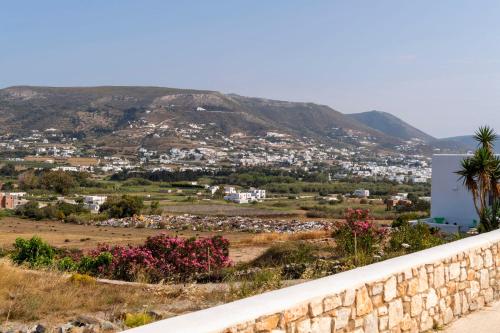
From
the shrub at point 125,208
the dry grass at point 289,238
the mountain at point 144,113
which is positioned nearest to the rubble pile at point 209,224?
the shrub at point 125,208

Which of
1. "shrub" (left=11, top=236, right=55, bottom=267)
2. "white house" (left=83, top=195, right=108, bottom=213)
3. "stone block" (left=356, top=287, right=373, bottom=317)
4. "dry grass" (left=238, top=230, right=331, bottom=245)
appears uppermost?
"stone block" (left=356, top=287, right=373, bottom=317)

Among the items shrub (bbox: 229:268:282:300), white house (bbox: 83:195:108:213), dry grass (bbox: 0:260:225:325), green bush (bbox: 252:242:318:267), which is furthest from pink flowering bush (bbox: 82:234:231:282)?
white house (bbox: 83:195:108:213)

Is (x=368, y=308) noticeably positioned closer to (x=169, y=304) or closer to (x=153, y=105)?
(x=169, y=304)

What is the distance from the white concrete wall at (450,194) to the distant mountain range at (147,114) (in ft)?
367

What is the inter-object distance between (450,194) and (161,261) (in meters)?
16.7

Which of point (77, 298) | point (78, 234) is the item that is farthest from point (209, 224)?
point (77, 298)

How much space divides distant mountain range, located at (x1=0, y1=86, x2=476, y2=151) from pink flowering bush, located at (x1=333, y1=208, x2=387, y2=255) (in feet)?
400

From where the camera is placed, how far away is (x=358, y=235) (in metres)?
→ 14.2

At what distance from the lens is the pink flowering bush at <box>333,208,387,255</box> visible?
13.7m

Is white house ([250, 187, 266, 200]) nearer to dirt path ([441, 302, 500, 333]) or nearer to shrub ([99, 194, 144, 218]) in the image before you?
shrub ([99, 194, 144, 218])

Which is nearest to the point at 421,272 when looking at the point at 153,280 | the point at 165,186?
the point at 153,280

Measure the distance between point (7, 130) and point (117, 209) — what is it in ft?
317

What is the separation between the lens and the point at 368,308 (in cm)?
575

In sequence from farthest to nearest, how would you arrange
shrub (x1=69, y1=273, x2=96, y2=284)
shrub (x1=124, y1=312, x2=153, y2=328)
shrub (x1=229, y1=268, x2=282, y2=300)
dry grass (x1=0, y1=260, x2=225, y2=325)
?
shrub (x1=69, y1=273, x2=96, y2=284)
dry grass (x1=0, y1=260, x2=225, y2=325)
shrub (x1=229, y1=268, x2=282, y2=300)
shrub (x1=124, y1=312, x2=153, y2=328)
